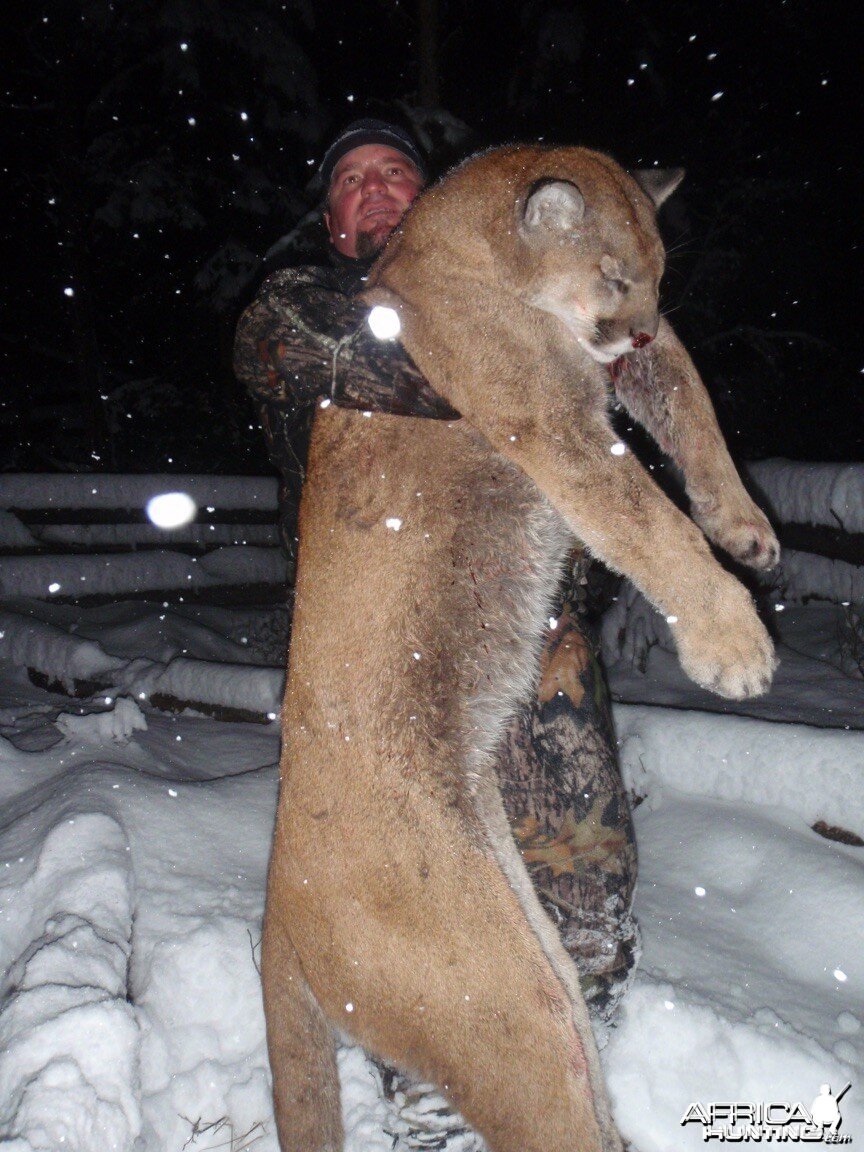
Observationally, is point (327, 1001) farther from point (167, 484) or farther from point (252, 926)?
point (167, 484)

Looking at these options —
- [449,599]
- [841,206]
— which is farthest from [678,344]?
[841,206]

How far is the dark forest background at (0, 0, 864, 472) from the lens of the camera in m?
11.0

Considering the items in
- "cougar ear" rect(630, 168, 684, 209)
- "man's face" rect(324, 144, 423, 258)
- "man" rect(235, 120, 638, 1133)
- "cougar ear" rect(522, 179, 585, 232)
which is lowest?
"man" rect(235, 120, 638, 1133)

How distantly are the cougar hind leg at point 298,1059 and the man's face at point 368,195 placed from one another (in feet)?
8.64

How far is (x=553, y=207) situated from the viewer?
Answer: 219 cm

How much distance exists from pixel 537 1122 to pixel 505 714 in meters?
1.02

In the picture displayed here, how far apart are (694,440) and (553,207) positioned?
2.69 feet

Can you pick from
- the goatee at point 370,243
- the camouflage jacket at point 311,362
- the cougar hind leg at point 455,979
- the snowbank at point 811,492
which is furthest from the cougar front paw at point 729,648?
the snowbank at point 811,492

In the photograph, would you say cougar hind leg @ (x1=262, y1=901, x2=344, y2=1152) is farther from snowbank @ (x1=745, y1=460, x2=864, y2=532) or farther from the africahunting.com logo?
snowbank @ (x1=745, y1=460, x2=864, y2=532)

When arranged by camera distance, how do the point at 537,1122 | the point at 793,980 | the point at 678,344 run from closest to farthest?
the point at 537,1122, the point at 678,344, the point at 793,980

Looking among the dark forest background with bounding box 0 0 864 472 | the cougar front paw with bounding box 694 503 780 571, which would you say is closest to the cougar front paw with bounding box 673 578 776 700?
the cougar front paw with bounding box 694 503 780 571

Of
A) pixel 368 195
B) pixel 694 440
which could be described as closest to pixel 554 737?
pixel 694 440

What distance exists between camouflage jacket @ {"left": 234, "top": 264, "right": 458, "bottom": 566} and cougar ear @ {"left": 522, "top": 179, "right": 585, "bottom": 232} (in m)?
0.54

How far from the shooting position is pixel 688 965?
115 inches
